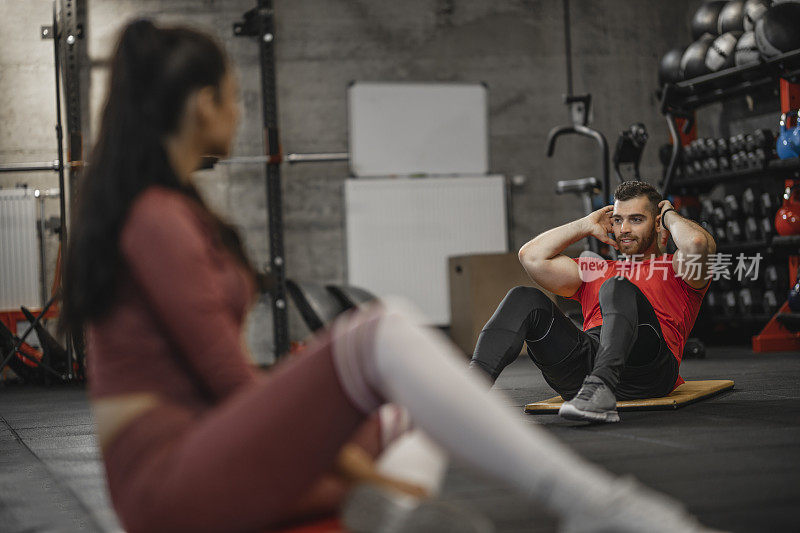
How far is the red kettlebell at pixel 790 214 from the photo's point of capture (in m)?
5.73

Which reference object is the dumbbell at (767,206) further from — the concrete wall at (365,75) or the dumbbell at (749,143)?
the concrete wall at (365,75)

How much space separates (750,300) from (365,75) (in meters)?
3.13

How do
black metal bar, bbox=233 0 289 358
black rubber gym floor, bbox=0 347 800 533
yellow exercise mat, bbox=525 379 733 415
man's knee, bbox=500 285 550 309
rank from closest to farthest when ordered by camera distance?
black rubber gym floor, bbox=0 347 800 533 < man's knee, bbox=500 285 550 309 < yellow exercise mat, bbox=525 379 733 415 < black metal bar, bbox=233 0 289 358

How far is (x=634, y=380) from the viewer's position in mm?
3098

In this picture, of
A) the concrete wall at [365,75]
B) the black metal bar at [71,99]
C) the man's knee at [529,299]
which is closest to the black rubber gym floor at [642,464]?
the man's knee at [529,299]

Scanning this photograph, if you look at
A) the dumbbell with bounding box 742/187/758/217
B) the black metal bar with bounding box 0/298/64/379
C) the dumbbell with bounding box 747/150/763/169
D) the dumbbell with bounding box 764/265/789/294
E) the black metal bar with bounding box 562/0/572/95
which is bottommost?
the black metal bar with bounding box 0/298/64/379

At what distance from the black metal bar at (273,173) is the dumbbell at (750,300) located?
9.74ft

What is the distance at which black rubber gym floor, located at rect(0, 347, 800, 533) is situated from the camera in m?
1.75

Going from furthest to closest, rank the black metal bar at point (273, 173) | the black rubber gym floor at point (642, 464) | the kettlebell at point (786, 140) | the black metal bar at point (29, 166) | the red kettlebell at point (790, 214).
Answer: the black metal bar at point (29, 166) → the red kettlebell at point (790, 214) → the kettlebell at point (786, 140) → the black metal bar at point (273, 173) → the black rubber gym floor at point (642, 464)

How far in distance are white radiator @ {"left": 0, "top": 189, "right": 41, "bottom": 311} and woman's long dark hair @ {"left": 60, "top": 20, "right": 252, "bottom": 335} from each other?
5.59 metres

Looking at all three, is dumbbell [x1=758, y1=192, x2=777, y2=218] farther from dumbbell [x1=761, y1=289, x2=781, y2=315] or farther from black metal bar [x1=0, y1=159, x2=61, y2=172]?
black metal bar [x1=0, y1=159, x2=61, y2=172]

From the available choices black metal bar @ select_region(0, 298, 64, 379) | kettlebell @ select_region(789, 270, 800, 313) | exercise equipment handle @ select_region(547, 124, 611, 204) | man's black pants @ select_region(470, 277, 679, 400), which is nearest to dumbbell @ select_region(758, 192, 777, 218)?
kettlebell @ select_region(789, 270, 800, 313)

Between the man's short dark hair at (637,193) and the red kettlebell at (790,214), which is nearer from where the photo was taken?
the man's short dark hair at (637,193)

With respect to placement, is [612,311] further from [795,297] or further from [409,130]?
[409,130]
